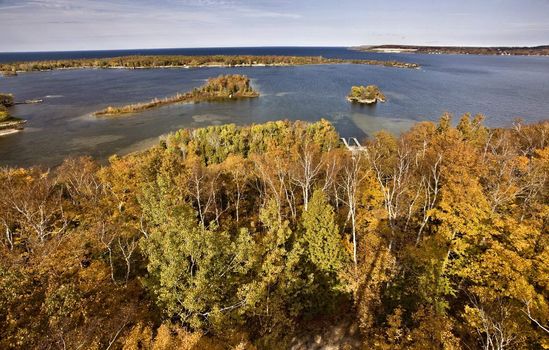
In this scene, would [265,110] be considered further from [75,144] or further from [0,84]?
[0,84]

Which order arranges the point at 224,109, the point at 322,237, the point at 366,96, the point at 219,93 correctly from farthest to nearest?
1. the point at 219,93
2. the point at 366,96
3. the point at 224,109
4. the point at 322,237

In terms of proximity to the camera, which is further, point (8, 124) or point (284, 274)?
point (8, 124)

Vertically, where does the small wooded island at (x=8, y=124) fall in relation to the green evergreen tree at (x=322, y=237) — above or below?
above

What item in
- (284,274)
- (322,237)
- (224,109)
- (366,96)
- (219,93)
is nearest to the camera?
(284,274)

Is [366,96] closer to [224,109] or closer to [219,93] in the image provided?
[224,109]

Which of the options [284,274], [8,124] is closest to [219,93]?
[8,124]

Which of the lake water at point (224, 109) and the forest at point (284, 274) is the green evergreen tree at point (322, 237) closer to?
the forest at point (284, 274)

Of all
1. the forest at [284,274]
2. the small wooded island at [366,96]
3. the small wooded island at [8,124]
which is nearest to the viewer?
the forest at [284,274]

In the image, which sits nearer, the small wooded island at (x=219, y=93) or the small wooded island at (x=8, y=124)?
the small wooded island at (x=8, y=124)

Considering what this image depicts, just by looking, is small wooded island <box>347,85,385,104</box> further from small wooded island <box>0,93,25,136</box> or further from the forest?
small wooded island <box>0,93,25,136</box>

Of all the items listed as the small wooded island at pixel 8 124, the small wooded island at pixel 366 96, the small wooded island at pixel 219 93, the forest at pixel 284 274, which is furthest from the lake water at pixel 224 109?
the forest at pixel 284 274
